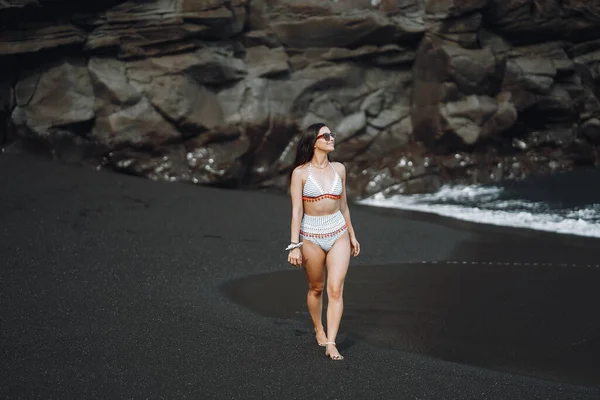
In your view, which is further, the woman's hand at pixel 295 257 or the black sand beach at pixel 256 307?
the woman's hand at pixel 295 257

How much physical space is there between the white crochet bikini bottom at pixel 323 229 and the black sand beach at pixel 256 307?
88 centimetres

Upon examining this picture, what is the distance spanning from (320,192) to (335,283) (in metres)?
0.72

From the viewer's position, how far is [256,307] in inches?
283

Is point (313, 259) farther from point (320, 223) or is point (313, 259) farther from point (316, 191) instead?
point (316, 191)

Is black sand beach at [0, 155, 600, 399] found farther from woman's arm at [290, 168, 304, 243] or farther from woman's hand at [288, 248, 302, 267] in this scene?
woman's arm at [290, 168, 304, 243]

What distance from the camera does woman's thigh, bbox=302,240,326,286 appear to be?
223 inches

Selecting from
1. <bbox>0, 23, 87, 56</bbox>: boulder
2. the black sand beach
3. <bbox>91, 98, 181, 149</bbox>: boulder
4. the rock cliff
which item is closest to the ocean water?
the rock cliff

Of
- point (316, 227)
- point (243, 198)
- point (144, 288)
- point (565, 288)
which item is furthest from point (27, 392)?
point (243, 198)

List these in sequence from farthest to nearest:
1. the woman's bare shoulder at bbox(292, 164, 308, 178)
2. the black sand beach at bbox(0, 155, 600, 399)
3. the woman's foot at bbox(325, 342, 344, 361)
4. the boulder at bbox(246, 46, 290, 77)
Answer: the boulder at bbox(246, 46, 290, 77), the woman's bare shoulder at bbox(292, 164, 308, 178), the woman's foot at bbox(325, 342, 344, 361), the black sand beach at bbox(0, 155, 600, 399)

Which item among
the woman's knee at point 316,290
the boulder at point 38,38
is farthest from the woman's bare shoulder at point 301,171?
the boulder at point 38,38

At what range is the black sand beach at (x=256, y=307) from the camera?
16.4 feet

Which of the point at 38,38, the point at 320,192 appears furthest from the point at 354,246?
the point at 38,38

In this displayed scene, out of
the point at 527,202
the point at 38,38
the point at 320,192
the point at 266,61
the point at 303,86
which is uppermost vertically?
the point at 320,192

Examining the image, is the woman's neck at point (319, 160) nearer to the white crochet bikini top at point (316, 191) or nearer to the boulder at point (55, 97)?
the white crochet bikini top at point (316, 191)
